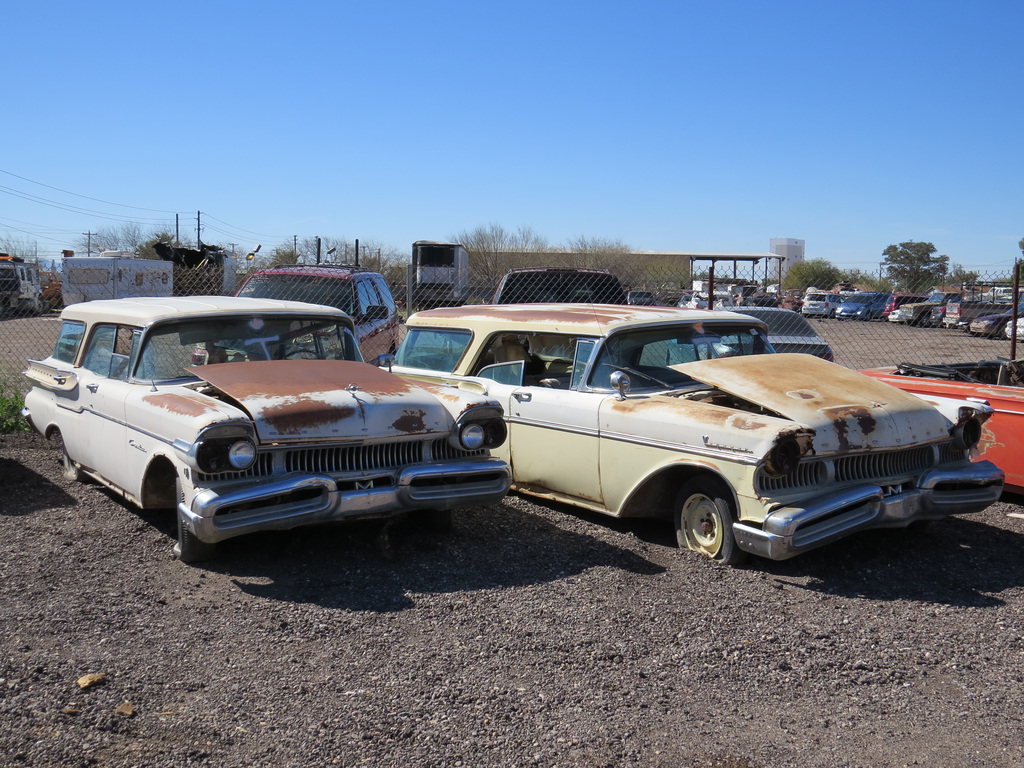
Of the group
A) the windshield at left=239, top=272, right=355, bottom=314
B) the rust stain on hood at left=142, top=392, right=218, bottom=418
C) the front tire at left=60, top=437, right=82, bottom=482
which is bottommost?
the front tire at left=60, top=437, right=82, bottom=482

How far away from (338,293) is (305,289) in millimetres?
427

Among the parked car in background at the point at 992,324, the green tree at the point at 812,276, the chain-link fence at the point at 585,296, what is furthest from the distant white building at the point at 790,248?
the parked car in background at the point at 992,324

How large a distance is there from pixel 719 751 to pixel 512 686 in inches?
32.3

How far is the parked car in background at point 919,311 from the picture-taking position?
96.9ft

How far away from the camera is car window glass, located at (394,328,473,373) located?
6.68m

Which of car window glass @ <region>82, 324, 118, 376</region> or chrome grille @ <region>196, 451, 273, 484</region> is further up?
car window glass @ <region>82, 324, 118, 376</region>

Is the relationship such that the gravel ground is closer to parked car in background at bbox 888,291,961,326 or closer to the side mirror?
the side mirror

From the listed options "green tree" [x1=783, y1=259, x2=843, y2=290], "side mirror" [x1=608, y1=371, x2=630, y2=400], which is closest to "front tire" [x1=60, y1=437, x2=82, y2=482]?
"side mirror" [x1=608, y1=371, x2=630, y2=400]

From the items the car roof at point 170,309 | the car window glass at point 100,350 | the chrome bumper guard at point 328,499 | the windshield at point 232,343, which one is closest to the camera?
the chrome bumper guard at point 328,499

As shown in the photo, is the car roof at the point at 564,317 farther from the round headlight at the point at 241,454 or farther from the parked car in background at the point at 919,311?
the parked car in background at the point at 919,311

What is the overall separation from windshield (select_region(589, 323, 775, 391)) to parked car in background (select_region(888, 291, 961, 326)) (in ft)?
80.6

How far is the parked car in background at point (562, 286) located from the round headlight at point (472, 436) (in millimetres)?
8218

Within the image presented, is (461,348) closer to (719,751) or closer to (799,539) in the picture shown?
(799,539)

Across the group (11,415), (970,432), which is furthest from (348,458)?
(11,415)
